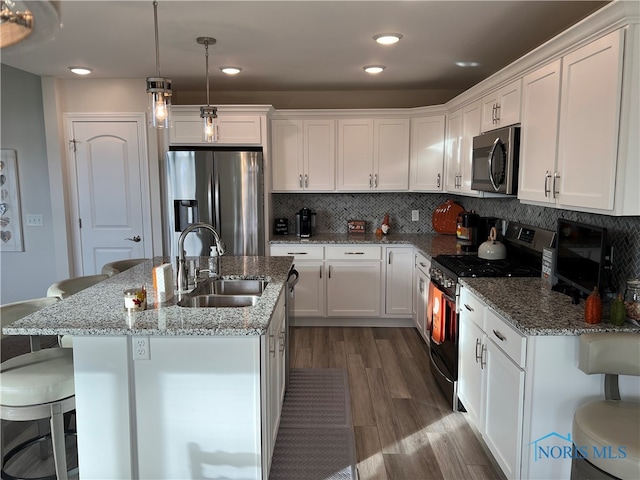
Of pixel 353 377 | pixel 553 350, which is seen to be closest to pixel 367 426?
pixel 353 377

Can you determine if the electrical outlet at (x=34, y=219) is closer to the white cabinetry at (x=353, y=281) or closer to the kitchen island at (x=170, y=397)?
the white cabinetry at (x=353, y=281)

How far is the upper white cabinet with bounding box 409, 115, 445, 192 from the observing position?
4.55 metres

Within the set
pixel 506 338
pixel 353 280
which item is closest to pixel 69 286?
pixel 506 338

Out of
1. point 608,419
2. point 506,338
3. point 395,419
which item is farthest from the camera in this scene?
point 395,419

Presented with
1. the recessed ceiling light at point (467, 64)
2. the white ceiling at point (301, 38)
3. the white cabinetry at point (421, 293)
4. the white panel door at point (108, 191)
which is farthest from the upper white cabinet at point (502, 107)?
the white panel door at point (108, 191)

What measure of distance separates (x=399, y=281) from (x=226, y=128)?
2.29 metres

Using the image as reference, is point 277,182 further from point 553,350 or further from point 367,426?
point 553,350

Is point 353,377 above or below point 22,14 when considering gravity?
below

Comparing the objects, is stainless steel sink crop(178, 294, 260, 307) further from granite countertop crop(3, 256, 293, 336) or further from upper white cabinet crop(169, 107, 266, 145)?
upper white cabinet crop(169, 107, 266, 145)

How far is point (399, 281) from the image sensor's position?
14.9 feet

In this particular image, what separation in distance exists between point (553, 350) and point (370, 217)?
3.31m

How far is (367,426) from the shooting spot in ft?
9.17

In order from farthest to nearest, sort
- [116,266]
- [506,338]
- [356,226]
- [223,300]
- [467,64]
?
[356,226], [467,64], [116,266], [223,300], [506,338]

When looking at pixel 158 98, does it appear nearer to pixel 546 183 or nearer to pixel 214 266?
pixel 214 266
